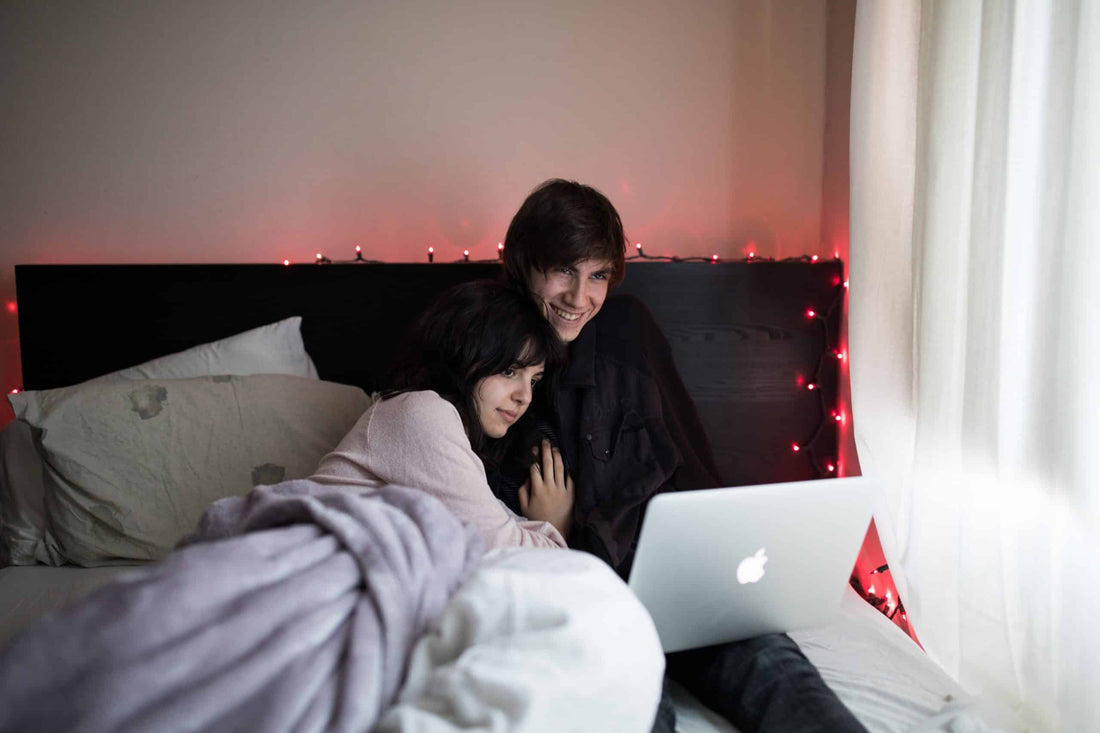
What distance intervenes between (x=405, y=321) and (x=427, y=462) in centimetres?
90

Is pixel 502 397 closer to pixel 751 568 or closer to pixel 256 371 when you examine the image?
pixel 751 568

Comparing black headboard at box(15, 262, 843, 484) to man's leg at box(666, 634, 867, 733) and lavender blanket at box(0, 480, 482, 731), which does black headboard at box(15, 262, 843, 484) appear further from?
lavender blanket at box(0, 480, 482, 731)

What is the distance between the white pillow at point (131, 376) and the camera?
1740mm

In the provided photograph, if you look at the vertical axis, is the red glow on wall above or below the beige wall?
below

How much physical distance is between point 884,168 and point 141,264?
2.03 meters

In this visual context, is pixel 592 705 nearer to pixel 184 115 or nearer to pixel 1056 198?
pixel 1056 198

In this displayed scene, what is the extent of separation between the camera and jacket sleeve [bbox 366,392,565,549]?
131 centimetres

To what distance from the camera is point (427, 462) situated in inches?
52.4

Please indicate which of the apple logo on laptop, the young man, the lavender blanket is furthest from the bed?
the lavender blanket

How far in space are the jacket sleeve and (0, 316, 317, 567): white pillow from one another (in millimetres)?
726

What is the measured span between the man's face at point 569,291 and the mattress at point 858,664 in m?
0.82

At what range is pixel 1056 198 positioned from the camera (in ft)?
4.11

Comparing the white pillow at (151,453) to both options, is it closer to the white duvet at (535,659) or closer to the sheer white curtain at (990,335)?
the white duvet at (535,659)


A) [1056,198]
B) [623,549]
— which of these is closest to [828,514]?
[623,549]
